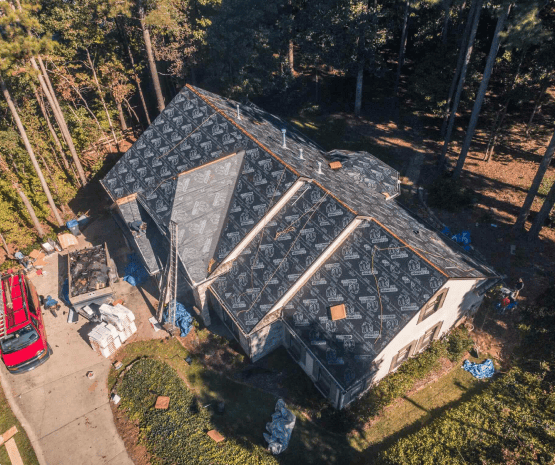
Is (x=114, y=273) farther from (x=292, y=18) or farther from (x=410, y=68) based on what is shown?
(x=410, y=68)

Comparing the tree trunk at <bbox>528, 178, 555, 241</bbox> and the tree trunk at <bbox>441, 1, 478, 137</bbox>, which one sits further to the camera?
the tree trunk at <bbox>441, 1, 478, 137</bbox>

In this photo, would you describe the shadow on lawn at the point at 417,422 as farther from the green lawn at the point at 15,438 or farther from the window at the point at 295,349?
the green lawn at the point at 15,438

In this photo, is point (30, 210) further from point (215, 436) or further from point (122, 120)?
point (215, 436)

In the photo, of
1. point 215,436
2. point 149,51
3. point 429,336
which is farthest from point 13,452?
point 149,51

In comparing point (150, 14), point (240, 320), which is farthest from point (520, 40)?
point (150, 14)

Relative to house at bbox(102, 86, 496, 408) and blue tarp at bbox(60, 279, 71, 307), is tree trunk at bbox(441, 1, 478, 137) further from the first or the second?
blue tarp at bbox(60, 279, 71, 307)

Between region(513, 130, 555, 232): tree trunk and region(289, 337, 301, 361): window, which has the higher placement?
region(513, 130, 555, 232): tree trunk

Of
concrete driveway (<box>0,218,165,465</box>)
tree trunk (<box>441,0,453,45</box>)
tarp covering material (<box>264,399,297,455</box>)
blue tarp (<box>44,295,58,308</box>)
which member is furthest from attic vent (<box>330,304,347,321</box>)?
tree trunk (<box>441,0,453,45</box>)
